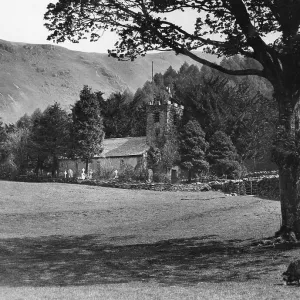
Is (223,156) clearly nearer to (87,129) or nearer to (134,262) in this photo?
(87,129)

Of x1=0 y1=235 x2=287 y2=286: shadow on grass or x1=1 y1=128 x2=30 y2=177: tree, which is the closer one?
x1=0 y1=235 x2=287 y2=286: shadow on grass

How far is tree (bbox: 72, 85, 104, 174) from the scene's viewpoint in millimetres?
59969

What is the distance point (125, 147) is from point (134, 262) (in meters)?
51.4

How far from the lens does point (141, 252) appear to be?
16734 mm

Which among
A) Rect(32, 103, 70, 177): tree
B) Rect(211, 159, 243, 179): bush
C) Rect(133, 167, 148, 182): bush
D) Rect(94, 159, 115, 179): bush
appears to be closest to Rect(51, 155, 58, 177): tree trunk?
Rect(32, 103, 70, 177): tree

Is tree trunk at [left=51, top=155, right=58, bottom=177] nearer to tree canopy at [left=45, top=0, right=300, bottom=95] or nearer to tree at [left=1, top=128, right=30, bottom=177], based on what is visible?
tree at [left=1, top=128, right=30, bottom=177]

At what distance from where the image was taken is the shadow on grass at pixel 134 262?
12.3 m

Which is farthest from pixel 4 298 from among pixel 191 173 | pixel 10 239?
pixel 191 173

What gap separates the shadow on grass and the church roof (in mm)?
43546

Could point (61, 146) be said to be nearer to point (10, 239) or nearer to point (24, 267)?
point (10, 239)

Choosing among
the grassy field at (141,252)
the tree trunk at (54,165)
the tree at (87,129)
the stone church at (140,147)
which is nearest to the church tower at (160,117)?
the stone church at (140,147)

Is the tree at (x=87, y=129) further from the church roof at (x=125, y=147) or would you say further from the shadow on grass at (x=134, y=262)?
the shadow on grass at (x=134, y=262)

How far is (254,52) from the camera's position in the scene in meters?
15.9

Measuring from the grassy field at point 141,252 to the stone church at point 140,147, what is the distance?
2750 cm
